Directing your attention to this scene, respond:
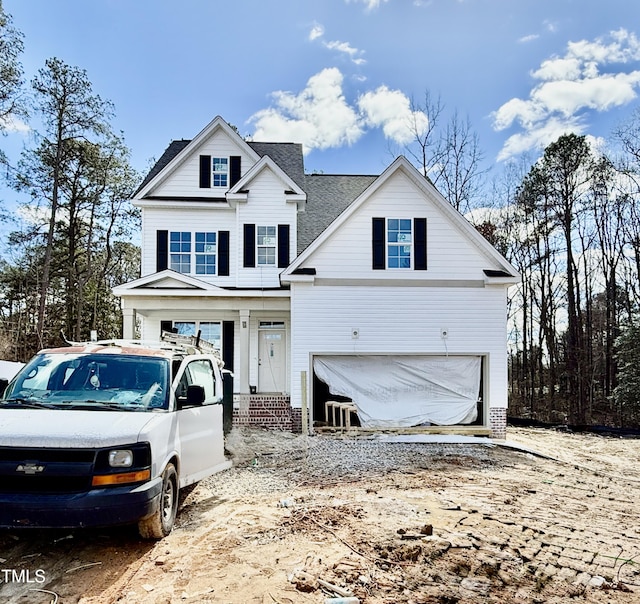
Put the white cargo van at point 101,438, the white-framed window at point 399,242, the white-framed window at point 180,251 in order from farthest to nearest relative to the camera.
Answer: the white-framed window at point 180,251 < the white-framed window at point 399,242 < the white cargo van at point 101,438

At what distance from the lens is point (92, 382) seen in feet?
19.4

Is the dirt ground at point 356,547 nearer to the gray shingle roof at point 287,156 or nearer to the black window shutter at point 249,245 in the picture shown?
the black window shutter at point 249,245

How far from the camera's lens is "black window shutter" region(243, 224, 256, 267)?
17594 millimetres

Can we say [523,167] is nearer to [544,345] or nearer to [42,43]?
[544,345]

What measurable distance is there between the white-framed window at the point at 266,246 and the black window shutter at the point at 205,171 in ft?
8.05

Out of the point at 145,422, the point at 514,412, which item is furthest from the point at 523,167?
the point at 145,422

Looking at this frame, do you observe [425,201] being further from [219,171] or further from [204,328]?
[204,328]

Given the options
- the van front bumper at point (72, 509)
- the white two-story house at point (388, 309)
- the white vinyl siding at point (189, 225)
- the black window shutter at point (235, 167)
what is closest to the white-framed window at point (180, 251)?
the white vinyl siding at point (189, 225)

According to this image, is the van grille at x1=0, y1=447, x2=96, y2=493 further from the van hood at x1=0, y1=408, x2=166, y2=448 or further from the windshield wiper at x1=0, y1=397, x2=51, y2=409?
the windshield wiper at x1=0, y1=397, x2=51, y2=409

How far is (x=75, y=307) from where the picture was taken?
98.5ft

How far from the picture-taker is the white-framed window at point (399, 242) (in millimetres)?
15383

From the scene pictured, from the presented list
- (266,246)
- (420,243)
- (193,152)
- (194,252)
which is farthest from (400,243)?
(193,152)

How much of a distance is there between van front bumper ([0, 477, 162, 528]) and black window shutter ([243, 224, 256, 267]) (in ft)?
43.6

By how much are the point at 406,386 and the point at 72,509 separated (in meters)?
11.9
